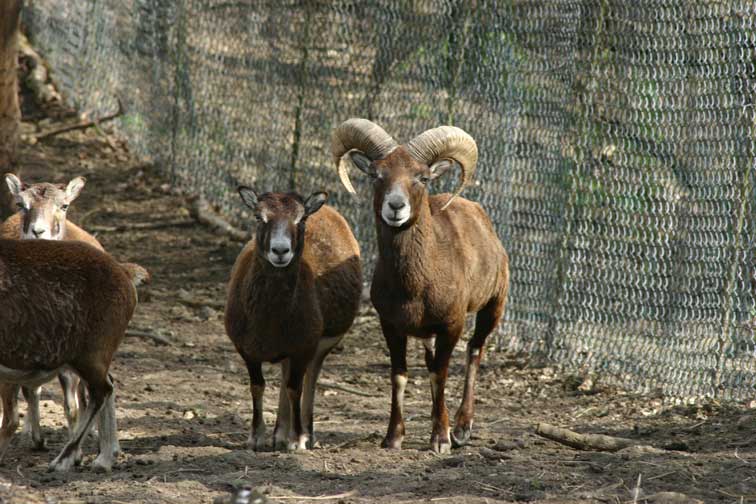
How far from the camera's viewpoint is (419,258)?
27.0 feet

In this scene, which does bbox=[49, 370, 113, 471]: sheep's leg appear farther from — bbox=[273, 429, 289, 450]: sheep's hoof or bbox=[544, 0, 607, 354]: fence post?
bbox=[544, 0, 607, 354]: fence post

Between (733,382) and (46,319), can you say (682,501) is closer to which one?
(733,382)

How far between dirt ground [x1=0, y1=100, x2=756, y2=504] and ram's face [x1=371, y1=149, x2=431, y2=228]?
1.61 meters

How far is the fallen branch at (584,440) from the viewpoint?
7.88 meters

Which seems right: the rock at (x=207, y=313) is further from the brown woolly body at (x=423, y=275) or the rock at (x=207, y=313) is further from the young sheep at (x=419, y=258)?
the brown woolly body at (x=423, y=275)

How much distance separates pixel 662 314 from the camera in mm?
9398

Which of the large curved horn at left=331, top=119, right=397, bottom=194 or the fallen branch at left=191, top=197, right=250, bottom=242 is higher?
the large curved horn at left=331, top=119, right=397, bottom=194

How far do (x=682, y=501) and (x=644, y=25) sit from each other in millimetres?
4634

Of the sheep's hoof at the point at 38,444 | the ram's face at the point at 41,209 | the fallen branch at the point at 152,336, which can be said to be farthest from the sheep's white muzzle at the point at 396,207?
the fallen branch at the point at 152,336

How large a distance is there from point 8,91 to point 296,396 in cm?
539

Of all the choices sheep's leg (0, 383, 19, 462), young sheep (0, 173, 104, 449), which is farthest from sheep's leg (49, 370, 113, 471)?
young sheep (0, 173, 104, 449)

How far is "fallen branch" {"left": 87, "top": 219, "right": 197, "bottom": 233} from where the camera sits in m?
14.6

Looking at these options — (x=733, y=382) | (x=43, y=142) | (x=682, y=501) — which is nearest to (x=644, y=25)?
(x=733, y=382)

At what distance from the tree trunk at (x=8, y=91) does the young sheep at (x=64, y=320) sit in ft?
15.6
